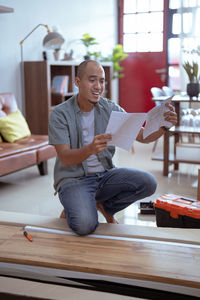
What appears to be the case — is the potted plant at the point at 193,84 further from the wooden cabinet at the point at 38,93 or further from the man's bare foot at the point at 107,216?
the man's bare foot at the point at 107,216

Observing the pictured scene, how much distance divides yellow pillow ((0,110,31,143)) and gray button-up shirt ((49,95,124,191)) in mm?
1835

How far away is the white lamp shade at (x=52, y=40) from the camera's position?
461cm

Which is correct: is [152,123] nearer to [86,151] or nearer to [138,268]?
[86,151]

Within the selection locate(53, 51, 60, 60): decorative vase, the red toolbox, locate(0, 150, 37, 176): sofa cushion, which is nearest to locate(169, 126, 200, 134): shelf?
locate(0, 150, 37, 176): sofa cushion

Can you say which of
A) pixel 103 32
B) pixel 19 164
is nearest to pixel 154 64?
pixel 103 32

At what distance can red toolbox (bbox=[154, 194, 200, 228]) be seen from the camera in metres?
2.26

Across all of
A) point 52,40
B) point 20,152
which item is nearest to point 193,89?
point 52,40

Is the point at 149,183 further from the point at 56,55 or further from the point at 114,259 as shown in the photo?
the point at 56,55

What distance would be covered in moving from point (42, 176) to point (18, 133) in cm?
51

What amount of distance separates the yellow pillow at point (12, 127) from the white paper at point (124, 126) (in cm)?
221

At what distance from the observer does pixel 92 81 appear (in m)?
2.15

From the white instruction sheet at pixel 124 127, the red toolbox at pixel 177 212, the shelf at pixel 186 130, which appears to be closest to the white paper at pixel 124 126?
the white instruction sheet at pixel 124 127

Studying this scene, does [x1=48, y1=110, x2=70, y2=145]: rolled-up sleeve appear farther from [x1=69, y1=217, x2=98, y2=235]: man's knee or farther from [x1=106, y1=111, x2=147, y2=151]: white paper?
[x1=69, y1=217, x2=98, y2=235]: man's knee

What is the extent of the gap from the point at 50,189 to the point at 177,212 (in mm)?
1627
